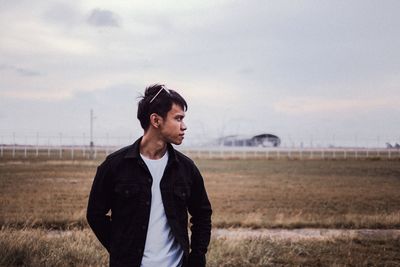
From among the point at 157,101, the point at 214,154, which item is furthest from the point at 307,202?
the point at 214,154

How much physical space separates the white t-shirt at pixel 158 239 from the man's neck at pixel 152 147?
0.36 feet

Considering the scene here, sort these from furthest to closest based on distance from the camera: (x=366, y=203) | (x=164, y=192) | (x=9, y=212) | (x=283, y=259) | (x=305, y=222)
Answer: (x=366, y=203), (x=9, y=212), (x=305, y=222), (x=283, y=259), (x=164, y=192)

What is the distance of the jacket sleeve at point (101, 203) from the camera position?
107 inches

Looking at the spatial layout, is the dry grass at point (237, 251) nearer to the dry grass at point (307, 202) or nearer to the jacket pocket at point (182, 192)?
the dry grass at point (307, 202)

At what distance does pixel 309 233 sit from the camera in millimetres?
11008

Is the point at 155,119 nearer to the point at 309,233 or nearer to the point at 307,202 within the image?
the point at 309,233

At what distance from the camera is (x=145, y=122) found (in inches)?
112

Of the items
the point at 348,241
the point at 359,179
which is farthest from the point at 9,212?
the point at 359,179

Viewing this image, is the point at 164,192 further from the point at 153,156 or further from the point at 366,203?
the point at 366,203

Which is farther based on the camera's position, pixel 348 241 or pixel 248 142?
pixel 248 142

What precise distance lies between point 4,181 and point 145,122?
23.0 meters

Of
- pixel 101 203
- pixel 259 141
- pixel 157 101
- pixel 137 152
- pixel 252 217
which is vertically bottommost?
pixel 252 217

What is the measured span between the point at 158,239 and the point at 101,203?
397mm

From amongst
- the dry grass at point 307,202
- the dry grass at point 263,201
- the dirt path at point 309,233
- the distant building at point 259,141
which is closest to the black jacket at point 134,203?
the dry grass at point 263,201
